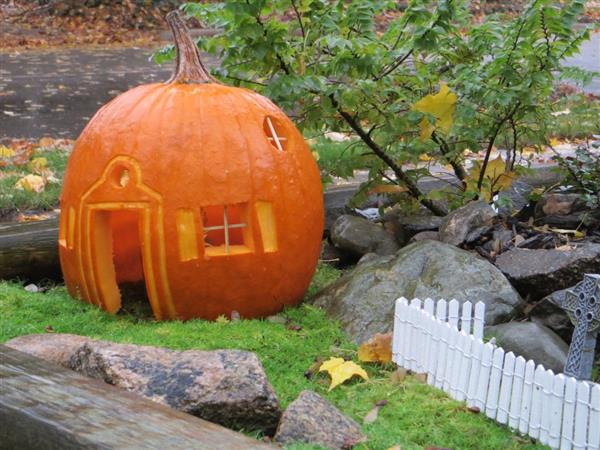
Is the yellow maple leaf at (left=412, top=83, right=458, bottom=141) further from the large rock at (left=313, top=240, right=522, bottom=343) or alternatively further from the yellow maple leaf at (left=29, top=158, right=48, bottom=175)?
the yellow maple leaf at (left=29, top=158, right=48, bottom=175)

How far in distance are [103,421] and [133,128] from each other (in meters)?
2.34

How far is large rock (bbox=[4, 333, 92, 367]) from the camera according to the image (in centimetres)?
384

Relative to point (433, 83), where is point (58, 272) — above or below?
below

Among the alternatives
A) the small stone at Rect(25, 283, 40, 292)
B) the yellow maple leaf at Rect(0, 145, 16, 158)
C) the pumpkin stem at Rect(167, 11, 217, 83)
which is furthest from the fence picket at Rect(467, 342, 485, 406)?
the yellow maple leaf at Rect(0, 145, 16, 158)

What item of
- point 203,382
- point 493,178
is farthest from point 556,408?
point 493,178

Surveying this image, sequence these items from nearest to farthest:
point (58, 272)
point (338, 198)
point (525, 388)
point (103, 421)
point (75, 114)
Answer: point (103, 421) < point (525, 388) < point (58, 272) < point (338, 198) < point (75, 114)

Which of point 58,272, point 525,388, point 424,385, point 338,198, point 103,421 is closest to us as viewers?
point 103,421

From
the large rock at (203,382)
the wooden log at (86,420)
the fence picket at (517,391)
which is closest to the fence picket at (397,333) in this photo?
the fence picket at (517,391)

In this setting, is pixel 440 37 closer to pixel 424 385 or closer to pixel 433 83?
pixel 433 83

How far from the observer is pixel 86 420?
2.45 m

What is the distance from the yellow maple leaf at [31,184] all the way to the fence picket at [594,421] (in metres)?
4.99

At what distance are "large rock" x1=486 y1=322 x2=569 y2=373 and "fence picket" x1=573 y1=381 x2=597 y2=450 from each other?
604mm

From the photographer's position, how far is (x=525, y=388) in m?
3.41

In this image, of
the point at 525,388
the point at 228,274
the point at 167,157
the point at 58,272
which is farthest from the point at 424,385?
the point at 58,272
